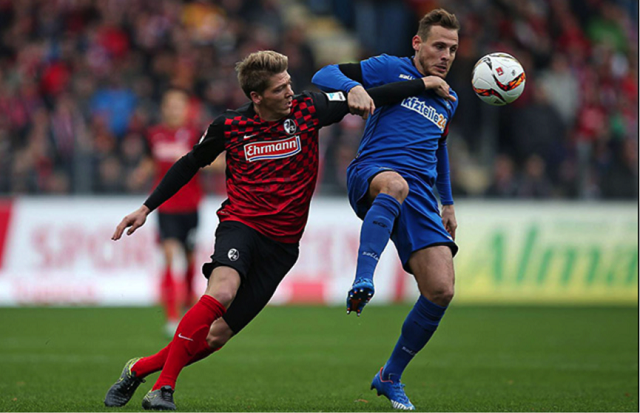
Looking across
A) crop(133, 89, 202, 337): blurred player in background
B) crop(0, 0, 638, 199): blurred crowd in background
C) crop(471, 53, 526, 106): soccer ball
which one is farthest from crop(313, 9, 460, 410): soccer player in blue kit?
crop(0, 0, 638, 199): blurred crowd in background

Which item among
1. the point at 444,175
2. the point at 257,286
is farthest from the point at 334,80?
the point at 257,286

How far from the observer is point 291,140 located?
6172 mm

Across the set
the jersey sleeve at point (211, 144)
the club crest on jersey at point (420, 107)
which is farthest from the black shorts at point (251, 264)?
the club crest on jersey at point (420, 107)

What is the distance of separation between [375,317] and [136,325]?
10.7 ft

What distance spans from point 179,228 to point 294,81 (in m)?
6.45

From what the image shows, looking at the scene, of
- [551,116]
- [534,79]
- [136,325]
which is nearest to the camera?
[136,325]

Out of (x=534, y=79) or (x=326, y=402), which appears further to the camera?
(x=534, y=79)

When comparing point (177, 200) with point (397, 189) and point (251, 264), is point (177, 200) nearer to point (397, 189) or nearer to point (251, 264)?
point (251, 264)

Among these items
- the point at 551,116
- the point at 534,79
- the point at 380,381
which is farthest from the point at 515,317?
the point at 380,381

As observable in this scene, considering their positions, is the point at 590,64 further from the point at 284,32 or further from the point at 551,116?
the point at 284,32

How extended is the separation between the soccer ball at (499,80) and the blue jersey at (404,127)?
0.71 feet

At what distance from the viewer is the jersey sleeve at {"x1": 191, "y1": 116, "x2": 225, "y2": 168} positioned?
20.1 ft

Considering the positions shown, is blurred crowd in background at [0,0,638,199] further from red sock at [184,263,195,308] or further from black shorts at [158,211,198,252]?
red sock at [184,263,195,308]

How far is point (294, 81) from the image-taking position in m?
17.5
